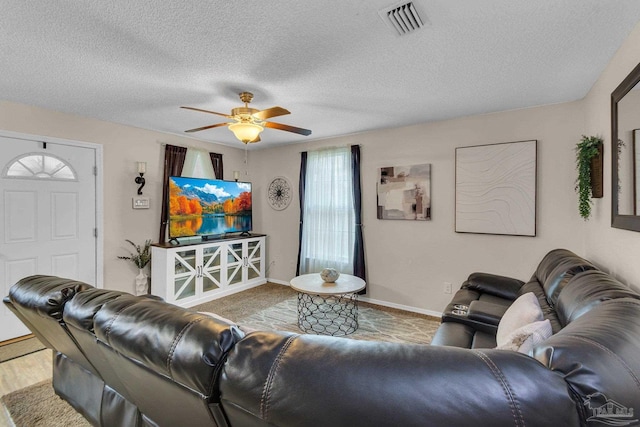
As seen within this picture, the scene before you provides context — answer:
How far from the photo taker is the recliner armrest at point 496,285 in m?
2.61

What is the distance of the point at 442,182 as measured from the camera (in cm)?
364

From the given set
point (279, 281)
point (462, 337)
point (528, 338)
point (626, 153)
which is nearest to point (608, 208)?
point (626, 153)

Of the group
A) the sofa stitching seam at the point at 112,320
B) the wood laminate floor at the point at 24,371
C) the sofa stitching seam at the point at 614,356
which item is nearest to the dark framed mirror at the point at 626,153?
the sofa stitching seam at the point at 614,356

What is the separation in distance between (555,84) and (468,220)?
152cm

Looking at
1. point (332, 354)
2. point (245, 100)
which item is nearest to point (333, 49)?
point (245, 100)

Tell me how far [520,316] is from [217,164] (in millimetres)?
4521

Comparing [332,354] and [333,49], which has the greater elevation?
[333,49]

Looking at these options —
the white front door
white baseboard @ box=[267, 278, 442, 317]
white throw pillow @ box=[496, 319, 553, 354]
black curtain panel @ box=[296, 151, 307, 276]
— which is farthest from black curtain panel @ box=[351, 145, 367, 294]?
the white front door

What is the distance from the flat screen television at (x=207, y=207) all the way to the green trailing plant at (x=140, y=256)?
0.34m

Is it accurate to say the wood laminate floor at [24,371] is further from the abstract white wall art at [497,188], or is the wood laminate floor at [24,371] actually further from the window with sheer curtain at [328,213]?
the abstract white wall art at [497,188]

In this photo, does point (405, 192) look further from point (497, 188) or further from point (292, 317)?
point (292, 317)

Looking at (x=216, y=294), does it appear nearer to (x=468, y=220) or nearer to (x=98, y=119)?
(x=98, y=119)

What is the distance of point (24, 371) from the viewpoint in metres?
2.45

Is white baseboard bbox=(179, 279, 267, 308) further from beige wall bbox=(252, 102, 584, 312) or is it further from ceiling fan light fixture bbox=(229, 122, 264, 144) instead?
ceiling fan light fixture bbox=(229, 122, 264, 144)
